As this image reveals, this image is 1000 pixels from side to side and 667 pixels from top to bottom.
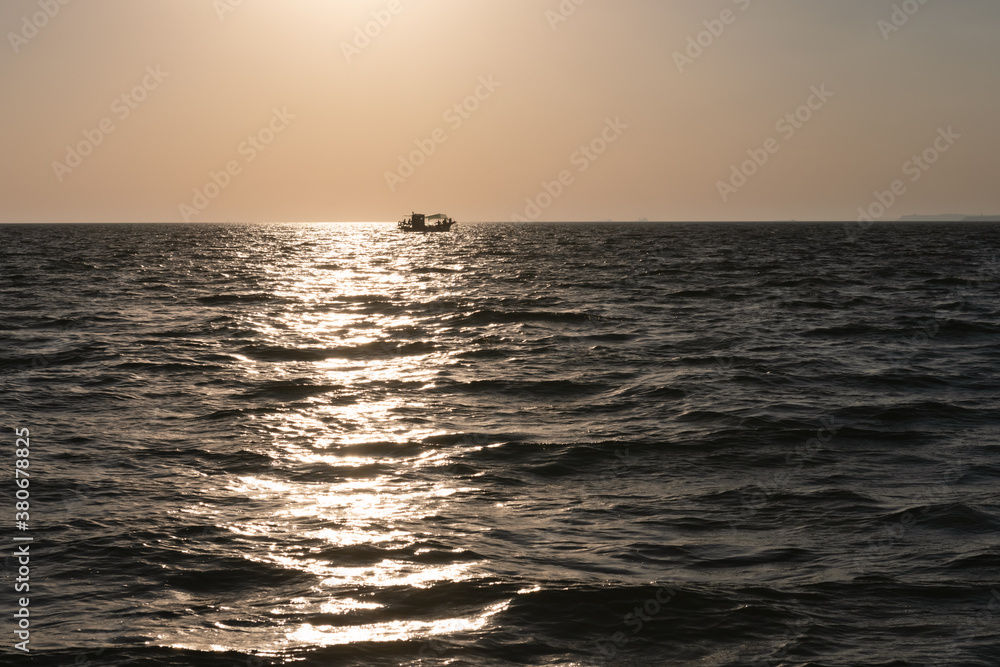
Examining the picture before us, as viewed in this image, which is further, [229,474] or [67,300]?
[67,300]

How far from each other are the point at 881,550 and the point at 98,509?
30.3ft

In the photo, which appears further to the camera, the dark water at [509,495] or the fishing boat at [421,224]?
the fishing boat at [421,224]

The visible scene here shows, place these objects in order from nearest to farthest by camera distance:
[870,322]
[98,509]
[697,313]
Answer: [98,509] → [870,322] → [697,313]

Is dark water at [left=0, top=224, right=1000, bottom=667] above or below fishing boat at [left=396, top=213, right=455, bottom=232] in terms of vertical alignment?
below

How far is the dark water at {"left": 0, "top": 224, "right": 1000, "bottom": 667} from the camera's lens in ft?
25.2

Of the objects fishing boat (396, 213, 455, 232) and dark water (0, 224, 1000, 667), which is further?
fishing boat (396, 213, 455, 232)

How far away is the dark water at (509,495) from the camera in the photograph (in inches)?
303

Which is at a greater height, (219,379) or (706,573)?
(219,379)

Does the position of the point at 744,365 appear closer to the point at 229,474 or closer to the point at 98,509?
the point at 229,474

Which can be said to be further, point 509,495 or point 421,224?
point 421,224

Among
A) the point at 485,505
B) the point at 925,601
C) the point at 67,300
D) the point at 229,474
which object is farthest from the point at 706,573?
the point at 67,300

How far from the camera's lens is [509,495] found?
11750 mm

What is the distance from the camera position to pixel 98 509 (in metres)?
10.8

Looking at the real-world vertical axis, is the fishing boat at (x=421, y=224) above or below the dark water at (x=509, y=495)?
above
